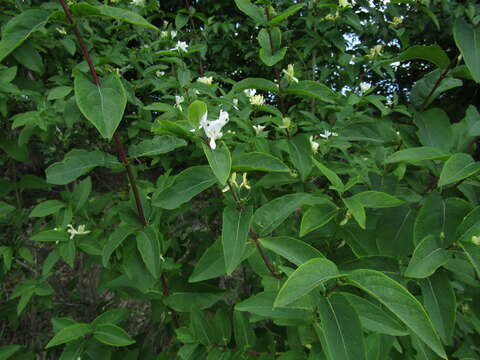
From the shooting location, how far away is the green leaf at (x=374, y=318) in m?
0.70

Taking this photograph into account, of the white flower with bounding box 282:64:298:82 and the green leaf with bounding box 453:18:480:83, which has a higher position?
the green leaf with bounding box 453:18:480:83

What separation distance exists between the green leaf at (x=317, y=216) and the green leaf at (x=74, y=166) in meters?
0.57

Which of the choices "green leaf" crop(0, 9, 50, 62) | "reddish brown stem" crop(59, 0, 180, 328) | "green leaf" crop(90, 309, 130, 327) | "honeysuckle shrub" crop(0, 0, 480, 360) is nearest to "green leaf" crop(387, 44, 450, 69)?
"honeysuckle shrub" crop(0, 0, 480, 360)

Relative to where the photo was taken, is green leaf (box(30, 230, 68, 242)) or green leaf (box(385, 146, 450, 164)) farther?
green leaf (box(30, 230, 68, 242))

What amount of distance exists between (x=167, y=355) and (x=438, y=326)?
112cm

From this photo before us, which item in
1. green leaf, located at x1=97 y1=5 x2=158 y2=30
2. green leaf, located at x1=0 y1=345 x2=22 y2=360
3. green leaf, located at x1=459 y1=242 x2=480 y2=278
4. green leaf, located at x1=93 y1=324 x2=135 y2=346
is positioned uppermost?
green leaf, located at x1=97 y1=5 x2=158 y2=30

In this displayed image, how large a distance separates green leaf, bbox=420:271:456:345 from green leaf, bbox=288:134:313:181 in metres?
0.51

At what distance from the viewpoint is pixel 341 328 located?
2.18 feet

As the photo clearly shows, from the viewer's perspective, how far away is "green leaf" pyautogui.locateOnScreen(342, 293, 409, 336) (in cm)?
70

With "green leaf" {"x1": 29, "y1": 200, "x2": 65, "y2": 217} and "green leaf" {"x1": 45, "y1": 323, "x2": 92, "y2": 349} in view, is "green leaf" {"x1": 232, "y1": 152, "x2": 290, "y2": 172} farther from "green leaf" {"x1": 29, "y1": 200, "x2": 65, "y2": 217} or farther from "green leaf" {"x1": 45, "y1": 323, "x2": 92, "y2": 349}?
"green leaf" {"x1": 29, "y1": 200, "x2": 65, "y2": 217}

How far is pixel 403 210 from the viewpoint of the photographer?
3.47 ft

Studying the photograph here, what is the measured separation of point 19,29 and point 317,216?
91 cm

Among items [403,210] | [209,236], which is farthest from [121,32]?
[403,210]

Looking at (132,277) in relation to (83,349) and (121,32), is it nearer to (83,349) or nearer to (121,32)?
(83,349)
